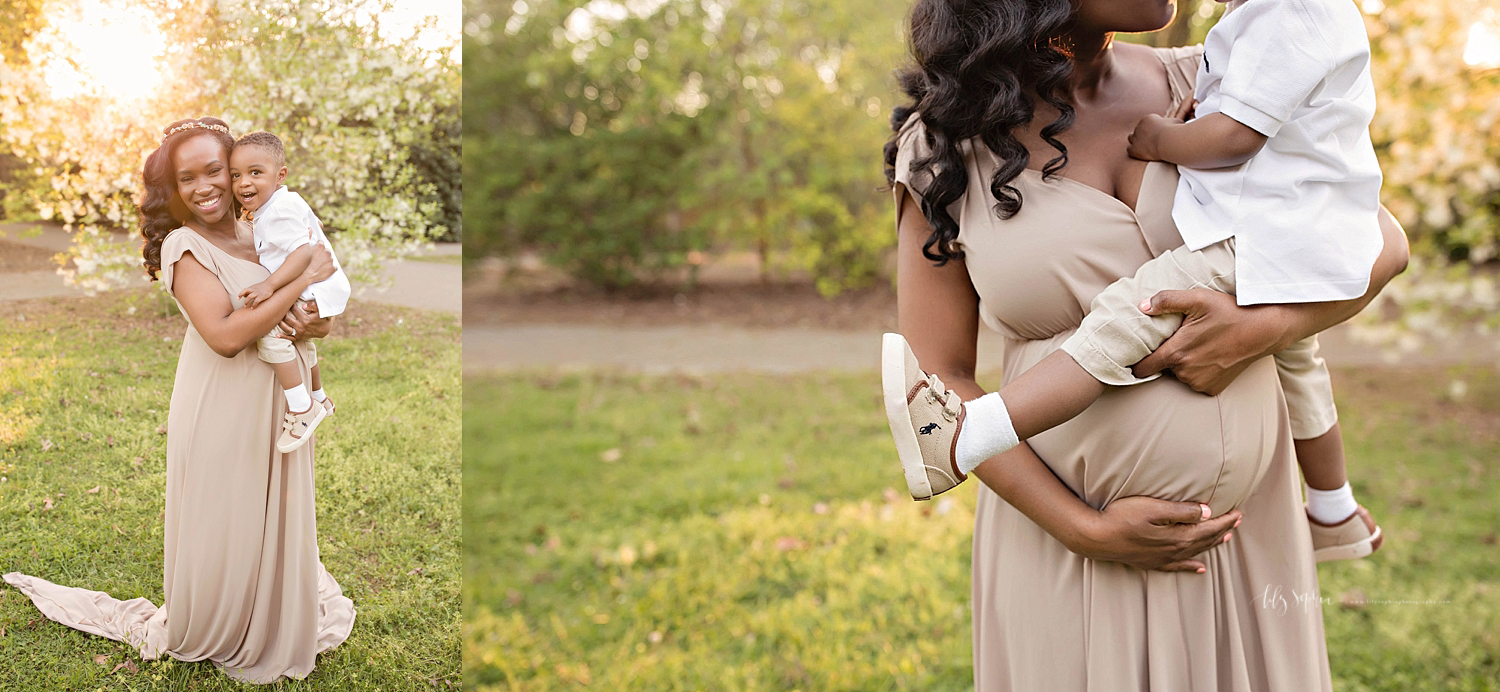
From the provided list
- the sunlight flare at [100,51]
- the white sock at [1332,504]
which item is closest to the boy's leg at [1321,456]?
the white sock at [1332,504]

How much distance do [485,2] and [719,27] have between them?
85.7 inches

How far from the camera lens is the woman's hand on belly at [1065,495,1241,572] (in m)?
1.44

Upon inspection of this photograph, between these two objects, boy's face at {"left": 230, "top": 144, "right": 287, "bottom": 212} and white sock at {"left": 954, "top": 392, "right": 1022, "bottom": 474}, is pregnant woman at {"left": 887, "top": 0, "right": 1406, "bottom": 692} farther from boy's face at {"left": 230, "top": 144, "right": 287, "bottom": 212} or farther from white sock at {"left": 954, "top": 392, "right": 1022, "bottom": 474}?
boy's face at {"left": 230, "top": 144, "right": 287, "bottom": 212}

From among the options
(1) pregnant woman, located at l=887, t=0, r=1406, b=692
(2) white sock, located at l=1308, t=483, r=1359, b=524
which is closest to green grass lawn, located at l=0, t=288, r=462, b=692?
(1) pregnant woman, located at l=887, t=0, r=1406, b=692

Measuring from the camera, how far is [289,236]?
145cm

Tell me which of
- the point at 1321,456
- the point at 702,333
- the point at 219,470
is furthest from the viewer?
the point at 702,333

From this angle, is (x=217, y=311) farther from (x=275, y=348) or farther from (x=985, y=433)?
(x=985, y=433)

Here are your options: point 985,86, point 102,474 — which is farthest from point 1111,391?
point 102,474

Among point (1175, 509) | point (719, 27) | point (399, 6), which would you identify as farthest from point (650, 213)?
point (1175, 509)

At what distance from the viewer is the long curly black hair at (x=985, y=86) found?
147cm

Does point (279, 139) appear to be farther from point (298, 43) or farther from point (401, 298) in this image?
point (401, 298)

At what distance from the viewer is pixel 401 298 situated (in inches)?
67.4

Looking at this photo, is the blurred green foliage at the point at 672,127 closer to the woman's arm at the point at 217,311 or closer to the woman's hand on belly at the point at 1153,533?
the woman's arm at the point at 217,311

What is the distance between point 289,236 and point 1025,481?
4.17 feet
